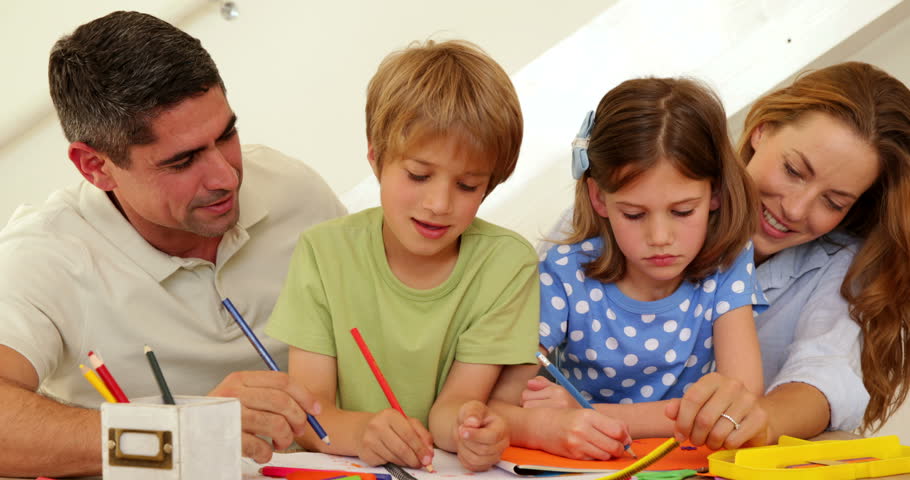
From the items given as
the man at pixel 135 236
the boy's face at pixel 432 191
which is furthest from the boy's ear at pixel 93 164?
the boy's face at pixel 432 191

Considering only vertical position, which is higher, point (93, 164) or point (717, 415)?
point (93, 164)

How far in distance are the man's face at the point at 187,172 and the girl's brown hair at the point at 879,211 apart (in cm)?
86

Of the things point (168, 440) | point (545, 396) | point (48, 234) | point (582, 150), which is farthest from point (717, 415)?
point (48, 234)

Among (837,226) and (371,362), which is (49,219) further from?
(837,226)

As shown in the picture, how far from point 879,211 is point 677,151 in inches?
16.7

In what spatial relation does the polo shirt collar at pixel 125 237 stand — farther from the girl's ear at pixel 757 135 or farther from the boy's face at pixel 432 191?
the girl's ear at pixel 757 135

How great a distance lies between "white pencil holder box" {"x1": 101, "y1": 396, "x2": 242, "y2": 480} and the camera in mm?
718

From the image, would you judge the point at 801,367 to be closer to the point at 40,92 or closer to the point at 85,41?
the point at 85,41

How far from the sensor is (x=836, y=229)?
150 centimetres

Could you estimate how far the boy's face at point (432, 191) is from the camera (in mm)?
1156

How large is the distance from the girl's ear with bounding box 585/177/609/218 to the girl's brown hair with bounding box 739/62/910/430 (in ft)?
1.15

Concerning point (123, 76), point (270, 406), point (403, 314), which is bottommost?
point (270, 406)

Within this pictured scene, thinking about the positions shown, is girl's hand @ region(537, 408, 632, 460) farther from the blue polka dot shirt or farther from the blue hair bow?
the blue hair bow

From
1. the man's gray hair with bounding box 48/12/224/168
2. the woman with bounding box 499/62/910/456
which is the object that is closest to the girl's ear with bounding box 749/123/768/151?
the woman with bounding box 499/62/910/456
